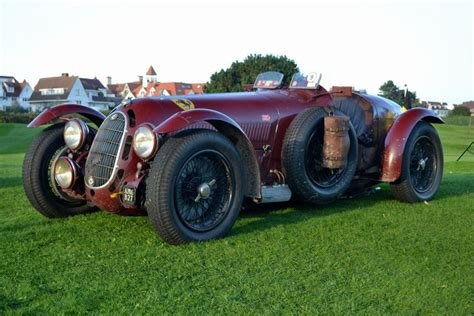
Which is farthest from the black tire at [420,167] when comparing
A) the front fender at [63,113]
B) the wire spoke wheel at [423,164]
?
the front fender at [63,113]

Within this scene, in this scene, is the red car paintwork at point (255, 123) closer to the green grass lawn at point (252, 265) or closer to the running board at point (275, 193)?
the running board at point (275, 193)

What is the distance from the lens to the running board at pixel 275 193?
18.7 feet

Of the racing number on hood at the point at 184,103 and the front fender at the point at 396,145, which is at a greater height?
the racing number on hood at the point at 184,103

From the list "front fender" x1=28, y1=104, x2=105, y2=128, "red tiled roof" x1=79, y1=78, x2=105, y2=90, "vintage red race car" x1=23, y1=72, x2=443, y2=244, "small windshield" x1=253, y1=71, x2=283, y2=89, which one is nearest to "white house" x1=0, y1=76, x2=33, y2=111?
"red tiled roof" x1=79, y1=78, x2=105, y2=90

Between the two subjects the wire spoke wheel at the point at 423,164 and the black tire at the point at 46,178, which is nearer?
the black tire at the point at 46,178

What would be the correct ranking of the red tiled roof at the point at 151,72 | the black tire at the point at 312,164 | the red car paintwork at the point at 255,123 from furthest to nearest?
1. the red tiled roof at the point at 151,72
2. the black tire at the point at 312,164
3. the red car paintwork at the point at 255,123

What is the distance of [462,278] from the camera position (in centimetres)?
398

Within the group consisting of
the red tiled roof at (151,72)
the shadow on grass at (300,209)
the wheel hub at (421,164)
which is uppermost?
the red tiled roof at (151,72)

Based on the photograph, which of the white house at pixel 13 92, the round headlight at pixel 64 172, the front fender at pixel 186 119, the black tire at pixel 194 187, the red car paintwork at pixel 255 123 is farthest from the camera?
the white house at pixel 13 92

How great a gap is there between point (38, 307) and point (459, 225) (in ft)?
14.1

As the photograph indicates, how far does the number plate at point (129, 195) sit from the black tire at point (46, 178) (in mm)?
1109

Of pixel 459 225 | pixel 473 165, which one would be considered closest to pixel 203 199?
pixel 459 225

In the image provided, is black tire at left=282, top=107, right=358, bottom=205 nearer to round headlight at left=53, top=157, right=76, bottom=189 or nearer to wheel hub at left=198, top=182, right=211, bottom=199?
wheel hub at left=198, top=182, right=211, bottom=199

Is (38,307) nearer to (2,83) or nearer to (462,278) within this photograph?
(462,278)
